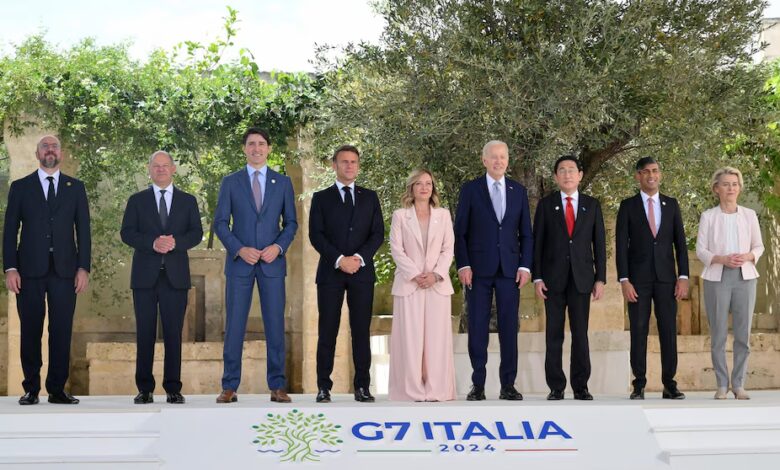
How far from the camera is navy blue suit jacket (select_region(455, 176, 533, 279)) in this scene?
6980 millimetres

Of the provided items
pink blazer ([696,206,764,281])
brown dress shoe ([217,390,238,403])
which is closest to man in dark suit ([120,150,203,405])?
brown dress shoe ([217,390,238,403])

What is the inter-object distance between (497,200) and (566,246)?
58 centimetres

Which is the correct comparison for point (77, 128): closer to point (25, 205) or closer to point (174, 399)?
point (25, 205)

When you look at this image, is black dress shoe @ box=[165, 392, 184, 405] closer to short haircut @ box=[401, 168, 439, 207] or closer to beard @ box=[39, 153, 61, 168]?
beard @ box=[39, 153, 61, 168]

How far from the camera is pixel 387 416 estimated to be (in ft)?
19.0

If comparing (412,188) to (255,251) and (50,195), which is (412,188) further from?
(50,195)

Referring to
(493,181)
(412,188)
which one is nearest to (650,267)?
(493,181)

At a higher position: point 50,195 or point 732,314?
point 50,195

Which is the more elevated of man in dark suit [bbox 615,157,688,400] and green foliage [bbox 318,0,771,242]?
green foliage [bbox 318,0,771,242]

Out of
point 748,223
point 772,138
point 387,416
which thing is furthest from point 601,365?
point 772,138

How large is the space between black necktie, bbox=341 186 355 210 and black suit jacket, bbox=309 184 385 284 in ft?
0.08

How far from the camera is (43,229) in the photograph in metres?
6.77

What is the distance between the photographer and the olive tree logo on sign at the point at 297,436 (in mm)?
5570

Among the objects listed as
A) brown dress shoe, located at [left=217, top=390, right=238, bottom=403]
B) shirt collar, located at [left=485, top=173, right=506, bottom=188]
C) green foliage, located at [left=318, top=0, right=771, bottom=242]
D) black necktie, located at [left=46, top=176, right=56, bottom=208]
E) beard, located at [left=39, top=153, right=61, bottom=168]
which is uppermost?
green foliage, located at [left=318, top=0, right=771, bottom=242]
